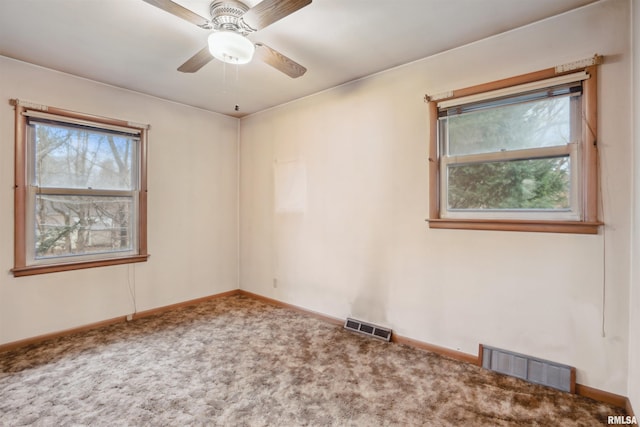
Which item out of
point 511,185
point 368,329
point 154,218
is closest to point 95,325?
point 154,218

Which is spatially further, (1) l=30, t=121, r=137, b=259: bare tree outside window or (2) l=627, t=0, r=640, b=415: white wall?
(1) l=30, t=121, r=137, b=259: bare tree outside window

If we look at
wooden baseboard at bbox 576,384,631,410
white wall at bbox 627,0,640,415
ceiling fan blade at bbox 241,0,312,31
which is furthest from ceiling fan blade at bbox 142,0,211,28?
wooden baseboard at bbox 576,384,631,410

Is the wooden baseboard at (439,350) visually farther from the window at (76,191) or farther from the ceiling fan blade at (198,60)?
the window at (76,191)

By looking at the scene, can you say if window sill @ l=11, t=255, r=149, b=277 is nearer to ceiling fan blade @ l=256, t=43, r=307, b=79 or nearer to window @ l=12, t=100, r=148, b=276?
window @ l=12, t=100, r=148, b=276

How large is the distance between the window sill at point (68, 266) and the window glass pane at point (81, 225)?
0.47ft

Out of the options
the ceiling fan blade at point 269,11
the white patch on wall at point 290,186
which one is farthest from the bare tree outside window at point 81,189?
the ceiling fan blade at point 269,11

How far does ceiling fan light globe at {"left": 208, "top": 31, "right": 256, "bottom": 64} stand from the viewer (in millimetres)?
1776

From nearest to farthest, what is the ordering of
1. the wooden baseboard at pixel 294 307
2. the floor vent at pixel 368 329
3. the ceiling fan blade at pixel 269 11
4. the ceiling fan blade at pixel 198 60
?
the ceiling fan blade at pixel 269 11 < the ceiling fan blade at pixel 198 60 < the floor vent at pixel 368 329 < the wooden baseboard at pixel 294 307

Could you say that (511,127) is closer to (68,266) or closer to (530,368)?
(530,368)

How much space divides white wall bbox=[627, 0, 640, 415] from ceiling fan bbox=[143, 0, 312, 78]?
1.95 metres

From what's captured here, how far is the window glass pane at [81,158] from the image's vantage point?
9.35ft

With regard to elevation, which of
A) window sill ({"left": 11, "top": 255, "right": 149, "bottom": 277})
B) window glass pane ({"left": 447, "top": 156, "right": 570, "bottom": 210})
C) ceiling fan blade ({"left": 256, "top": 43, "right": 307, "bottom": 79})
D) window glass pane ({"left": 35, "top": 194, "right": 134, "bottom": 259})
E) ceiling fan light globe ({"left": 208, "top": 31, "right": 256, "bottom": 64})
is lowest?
window sill ({"left": 11, "top": 255, "right": 149, "bottom": 277})

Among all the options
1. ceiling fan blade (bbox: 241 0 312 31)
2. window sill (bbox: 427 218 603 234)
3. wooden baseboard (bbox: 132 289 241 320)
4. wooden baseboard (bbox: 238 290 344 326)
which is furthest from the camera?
wooden baseboard (bbox: 132 289 241 320)

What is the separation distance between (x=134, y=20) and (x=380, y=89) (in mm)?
2066
